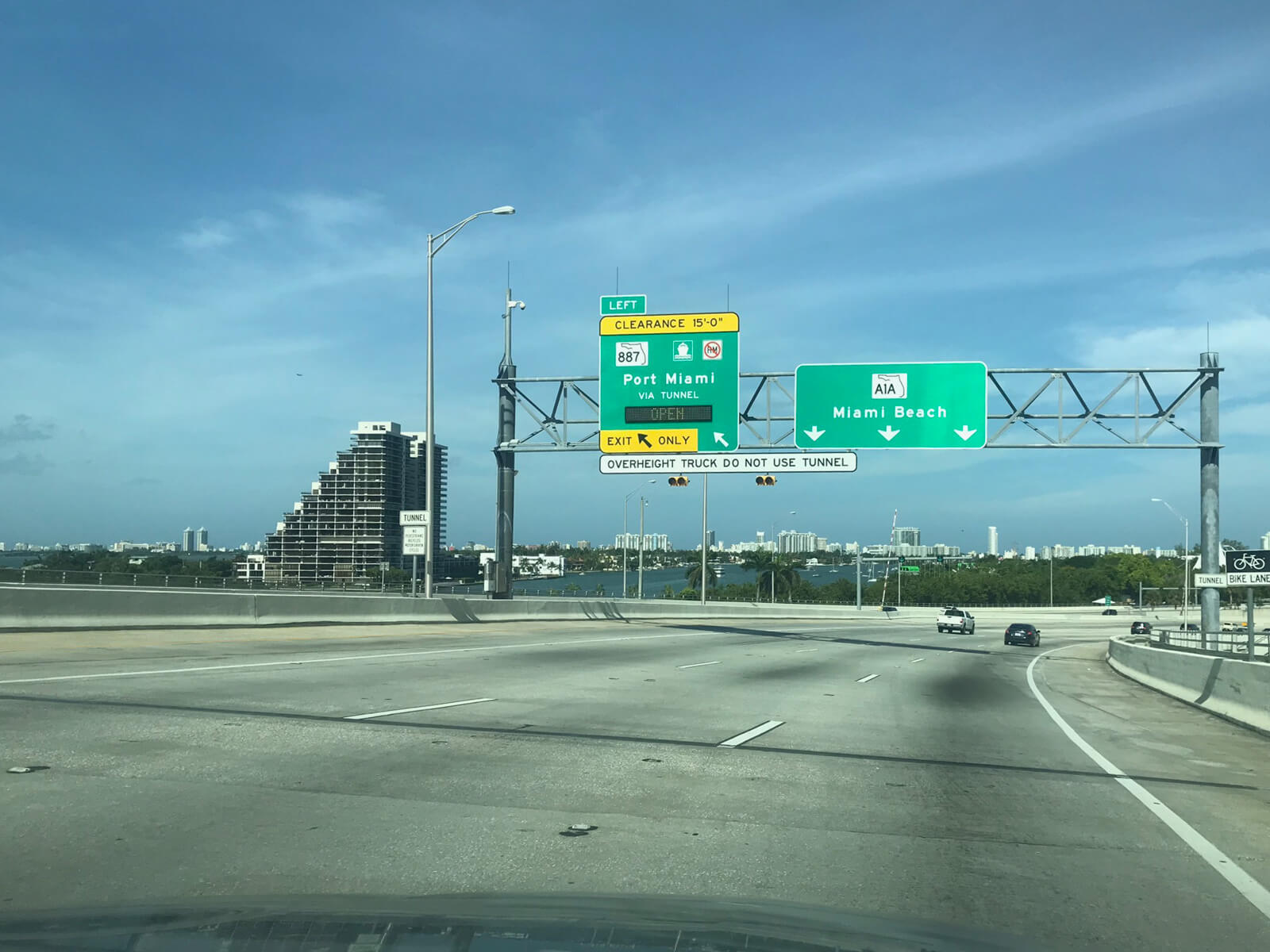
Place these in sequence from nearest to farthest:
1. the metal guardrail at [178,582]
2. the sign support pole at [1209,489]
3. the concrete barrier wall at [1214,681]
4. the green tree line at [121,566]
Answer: the concrete barrier wall at [1214,681]
the sign support pole at [1209,489]
the metal guardrail at [178,582]
the green tree line at [121,566]

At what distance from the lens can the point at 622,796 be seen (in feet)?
29.7

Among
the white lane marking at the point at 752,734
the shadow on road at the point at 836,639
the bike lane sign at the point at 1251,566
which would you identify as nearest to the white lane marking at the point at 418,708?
the white lane marking at the point at 752,734

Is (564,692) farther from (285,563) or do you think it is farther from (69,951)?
(285,563)

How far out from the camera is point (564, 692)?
16969mm

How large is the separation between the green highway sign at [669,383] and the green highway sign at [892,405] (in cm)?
222

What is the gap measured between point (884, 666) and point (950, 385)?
8.29 meters

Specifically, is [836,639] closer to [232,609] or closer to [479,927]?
[232,609]

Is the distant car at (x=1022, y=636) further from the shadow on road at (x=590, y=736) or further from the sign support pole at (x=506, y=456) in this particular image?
the shadow on road at (x=590, y=736)

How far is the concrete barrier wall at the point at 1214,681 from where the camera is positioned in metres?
16.2

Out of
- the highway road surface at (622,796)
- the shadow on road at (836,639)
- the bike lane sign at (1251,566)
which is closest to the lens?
the highway road surface at (622,796)

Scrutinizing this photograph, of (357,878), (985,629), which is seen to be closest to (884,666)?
(357,878)

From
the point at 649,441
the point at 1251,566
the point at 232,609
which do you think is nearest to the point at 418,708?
the point at 1251,566

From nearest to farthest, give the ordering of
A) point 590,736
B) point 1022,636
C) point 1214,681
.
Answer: point 590,736 → point 1214,681 → point 1022,636

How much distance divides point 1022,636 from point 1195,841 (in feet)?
164
